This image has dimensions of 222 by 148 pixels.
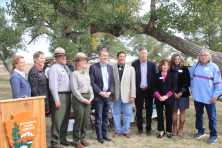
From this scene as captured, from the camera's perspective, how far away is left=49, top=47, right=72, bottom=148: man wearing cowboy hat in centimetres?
362

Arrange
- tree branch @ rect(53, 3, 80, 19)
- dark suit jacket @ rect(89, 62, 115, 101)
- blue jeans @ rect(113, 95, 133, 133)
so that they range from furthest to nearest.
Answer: tree branch @ rect(53, 3, 80, 19)
blue jeans @ rect(113, 95, 133, 133)
dark suit jacket @ rect(89, 62, 115, 101)

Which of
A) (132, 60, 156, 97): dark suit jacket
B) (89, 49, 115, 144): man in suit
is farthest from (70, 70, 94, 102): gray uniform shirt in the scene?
(132, 60, 156, 97): dark suit jacket

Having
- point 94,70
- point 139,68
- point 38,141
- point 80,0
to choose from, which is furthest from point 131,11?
point 38,141

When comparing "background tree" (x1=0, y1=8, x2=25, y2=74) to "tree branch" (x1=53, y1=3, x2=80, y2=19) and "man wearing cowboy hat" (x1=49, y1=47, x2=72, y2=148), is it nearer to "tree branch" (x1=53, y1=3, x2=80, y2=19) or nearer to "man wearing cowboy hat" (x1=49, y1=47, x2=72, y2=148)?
"tree branch" (x1=53, y1=3, x2=80, y2=19)

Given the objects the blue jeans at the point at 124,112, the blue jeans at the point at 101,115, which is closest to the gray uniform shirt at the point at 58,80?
the blue jeans at the point at 101,115

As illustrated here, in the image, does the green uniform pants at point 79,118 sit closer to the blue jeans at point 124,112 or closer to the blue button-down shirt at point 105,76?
the blue button-down shirt at point 105,76

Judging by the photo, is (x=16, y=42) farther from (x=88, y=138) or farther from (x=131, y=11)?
(x=88, y=138)

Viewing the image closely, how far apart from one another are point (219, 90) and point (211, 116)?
649 mm

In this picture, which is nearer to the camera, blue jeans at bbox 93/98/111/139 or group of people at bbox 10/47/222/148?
group of people at bbox 10/47/222/148

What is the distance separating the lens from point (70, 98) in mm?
3914

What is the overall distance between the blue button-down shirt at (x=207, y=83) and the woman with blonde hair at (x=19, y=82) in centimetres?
375

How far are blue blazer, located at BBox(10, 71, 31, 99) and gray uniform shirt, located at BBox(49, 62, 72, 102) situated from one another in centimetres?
43

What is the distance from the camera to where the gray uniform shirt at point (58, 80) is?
3.61 meters

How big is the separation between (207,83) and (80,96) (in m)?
2.92
